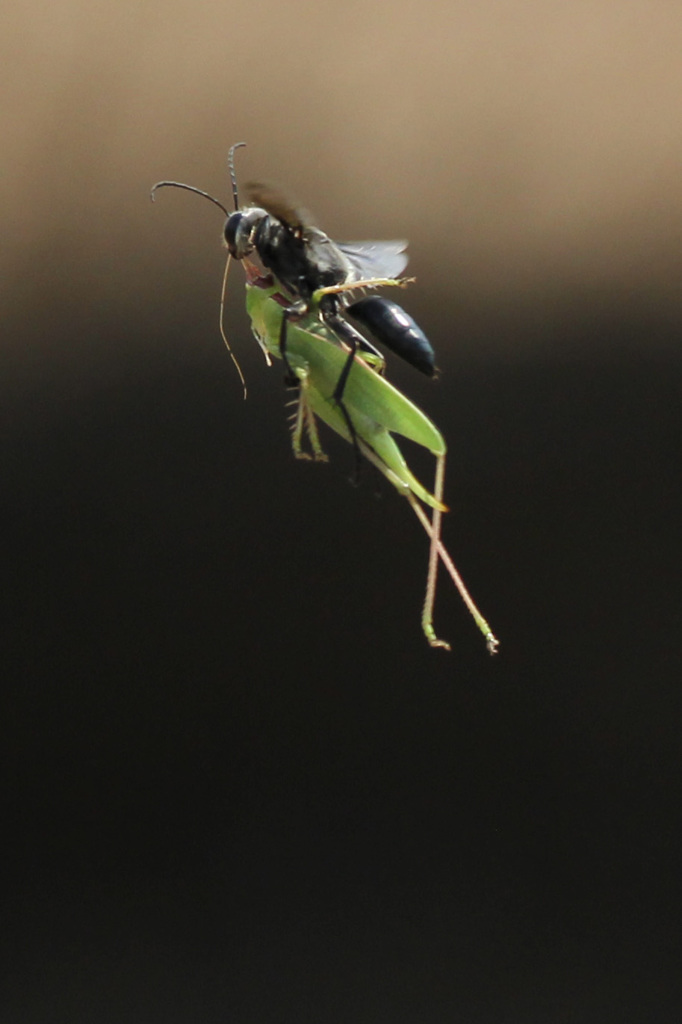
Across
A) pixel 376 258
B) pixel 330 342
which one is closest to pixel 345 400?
pixel 330 342

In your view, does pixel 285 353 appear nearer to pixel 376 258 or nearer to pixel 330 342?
pixel 330 342

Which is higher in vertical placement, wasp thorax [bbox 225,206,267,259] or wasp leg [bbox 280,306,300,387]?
wasp thorax [bbox 225,206,267,259]

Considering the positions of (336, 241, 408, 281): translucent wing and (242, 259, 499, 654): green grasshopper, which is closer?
(242, 259, 499, 654): green grasshopper

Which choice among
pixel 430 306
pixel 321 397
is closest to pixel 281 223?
pixel 321 397

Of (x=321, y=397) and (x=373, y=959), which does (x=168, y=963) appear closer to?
(x=373, y=959)

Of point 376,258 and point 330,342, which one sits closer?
point 330,342
